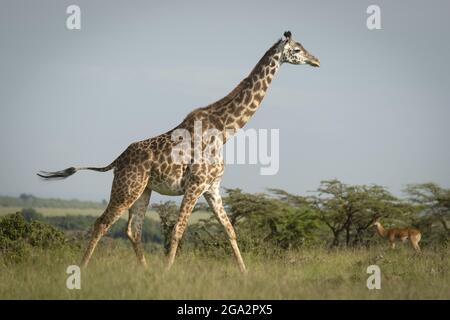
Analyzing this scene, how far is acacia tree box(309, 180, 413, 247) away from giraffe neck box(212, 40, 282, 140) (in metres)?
12.3

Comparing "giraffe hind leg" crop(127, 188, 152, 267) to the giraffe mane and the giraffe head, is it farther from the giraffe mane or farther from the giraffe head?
the giraffe head

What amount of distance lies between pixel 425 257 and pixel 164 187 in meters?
5.31

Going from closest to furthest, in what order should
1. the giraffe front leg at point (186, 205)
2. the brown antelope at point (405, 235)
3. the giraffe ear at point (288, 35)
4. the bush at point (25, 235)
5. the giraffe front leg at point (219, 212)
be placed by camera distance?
the giraffe front leg at point (186, 205) < the giraffe front leg at point (219, 212) < the giraffe ear at point (288, 35) < the bush at point (25, 235) < the brown antelope at point (405, 235)

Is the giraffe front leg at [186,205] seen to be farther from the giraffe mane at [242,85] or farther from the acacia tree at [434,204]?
the acacia tree at [434,204]

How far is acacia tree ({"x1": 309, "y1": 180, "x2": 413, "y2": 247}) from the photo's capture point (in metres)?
21.4

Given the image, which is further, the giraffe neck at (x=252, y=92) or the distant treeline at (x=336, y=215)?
the distant treeline at (x=336, y=215)

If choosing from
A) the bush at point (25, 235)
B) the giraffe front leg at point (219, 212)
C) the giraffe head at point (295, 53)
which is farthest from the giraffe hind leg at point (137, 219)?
the giraffe head at point (295, 53)

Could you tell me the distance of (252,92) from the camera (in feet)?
31.7

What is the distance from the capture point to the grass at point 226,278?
7215mm

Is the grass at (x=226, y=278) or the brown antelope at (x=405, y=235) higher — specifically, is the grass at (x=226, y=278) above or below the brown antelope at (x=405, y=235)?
above

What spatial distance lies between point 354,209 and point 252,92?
507 inches

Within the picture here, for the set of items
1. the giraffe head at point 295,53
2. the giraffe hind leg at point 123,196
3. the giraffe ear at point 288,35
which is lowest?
the giraffe hind leg at point 123,196

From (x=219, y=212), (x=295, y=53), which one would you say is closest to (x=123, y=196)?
(x=219, y=212)

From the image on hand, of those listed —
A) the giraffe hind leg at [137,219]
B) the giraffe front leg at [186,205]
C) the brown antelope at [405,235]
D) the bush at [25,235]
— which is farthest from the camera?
the brown antelope at [405,235]
